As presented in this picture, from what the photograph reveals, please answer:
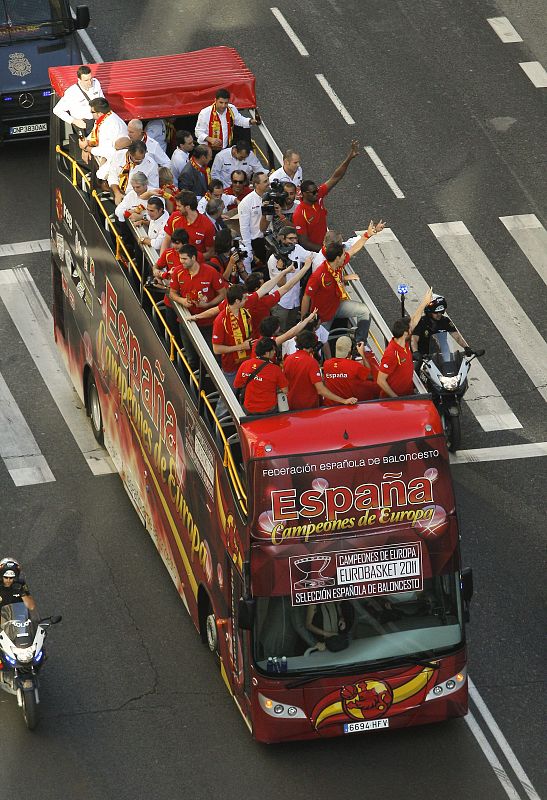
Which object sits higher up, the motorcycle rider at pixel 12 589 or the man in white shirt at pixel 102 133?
the man in white shirt at pixel 102 133

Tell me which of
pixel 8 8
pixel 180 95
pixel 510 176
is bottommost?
pixel 510 176

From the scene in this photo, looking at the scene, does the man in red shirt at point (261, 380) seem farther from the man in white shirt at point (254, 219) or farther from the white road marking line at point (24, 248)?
the white road marking line at point (24, 248)

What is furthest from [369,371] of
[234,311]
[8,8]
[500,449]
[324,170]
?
[8,8]

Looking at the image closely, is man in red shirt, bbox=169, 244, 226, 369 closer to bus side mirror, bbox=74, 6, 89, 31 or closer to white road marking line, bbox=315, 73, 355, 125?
bus side mirror, bbox=74, 6, 89, 31

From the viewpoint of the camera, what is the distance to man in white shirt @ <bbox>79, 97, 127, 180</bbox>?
23.5 m

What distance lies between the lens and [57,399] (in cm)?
2619

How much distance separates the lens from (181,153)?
23.9 meters

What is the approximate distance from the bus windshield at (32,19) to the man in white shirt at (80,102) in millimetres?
6857

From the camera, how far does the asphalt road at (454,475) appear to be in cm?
1962

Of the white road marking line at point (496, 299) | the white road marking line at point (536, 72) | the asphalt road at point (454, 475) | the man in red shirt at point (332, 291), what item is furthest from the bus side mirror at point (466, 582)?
the white road marking line at point (536, 72)

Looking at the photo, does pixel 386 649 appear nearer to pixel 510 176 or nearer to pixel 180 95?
pixel 180 95

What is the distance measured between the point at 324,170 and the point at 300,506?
45.6 ft

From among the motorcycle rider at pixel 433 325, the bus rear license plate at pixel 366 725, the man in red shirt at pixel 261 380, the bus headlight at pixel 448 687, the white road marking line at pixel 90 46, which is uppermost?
the man in red shirt at pixel 261 380

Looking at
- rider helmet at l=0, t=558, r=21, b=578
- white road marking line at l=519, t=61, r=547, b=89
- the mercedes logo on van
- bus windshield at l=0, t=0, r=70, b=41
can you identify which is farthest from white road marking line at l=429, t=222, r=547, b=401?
rider helmet at l=0, t=558, r=21, b=578
